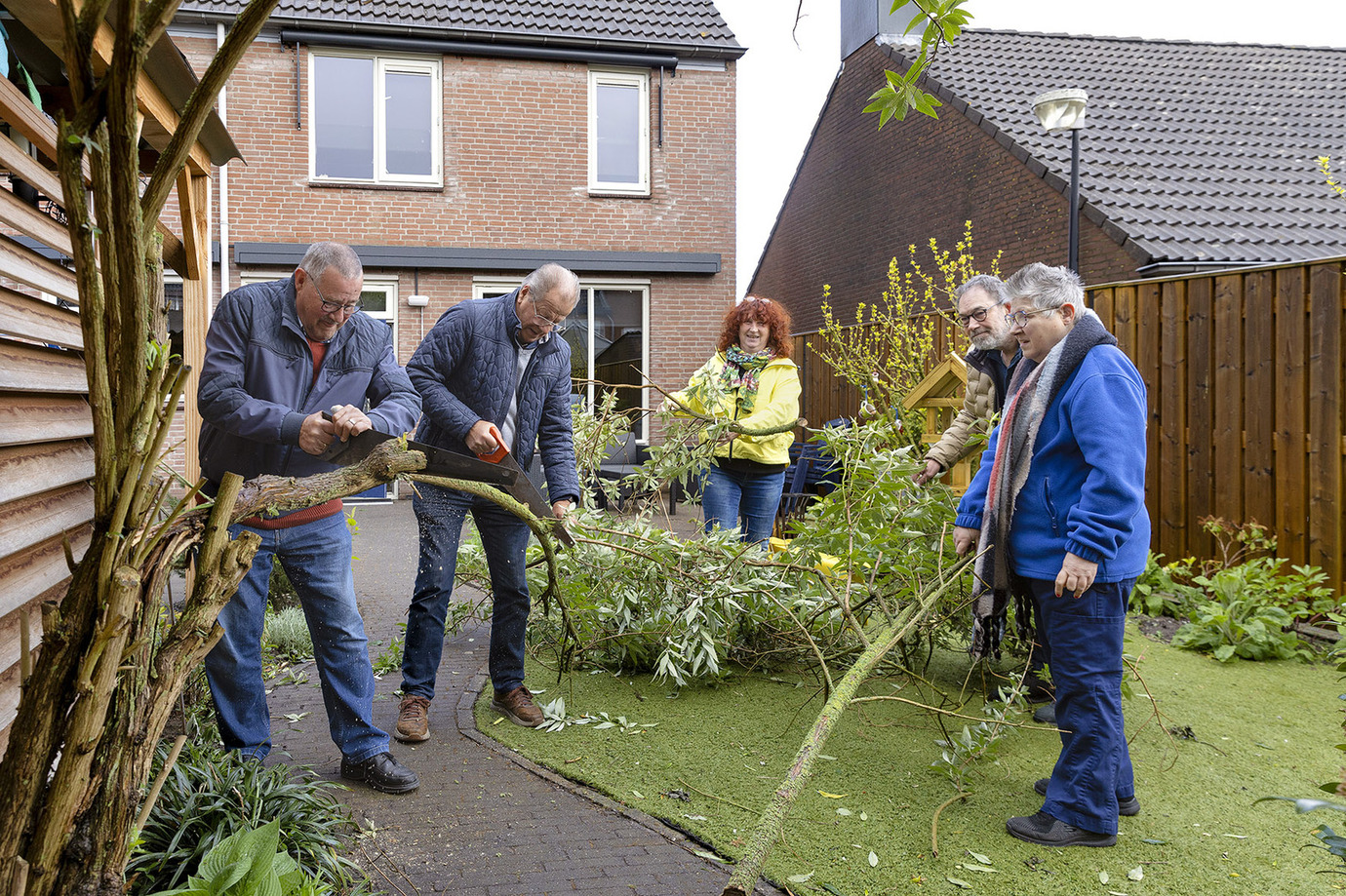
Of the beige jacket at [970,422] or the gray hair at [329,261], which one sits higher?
the gray hair at [329,261]

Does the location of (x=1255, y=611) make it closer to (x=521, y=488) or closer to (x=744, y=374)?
(x=744, y=374)

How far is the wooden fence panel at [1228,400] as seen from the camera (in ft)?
22.4

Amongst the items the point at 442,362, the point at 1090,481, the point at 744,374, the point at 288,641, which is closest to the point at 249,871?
the point at 442,362

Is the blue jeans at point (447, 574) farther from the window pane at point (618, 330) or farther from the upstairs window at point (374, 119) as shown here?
the upstairs window at point (374, 119)

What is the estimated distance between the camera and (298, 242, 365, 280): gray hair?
136 inches

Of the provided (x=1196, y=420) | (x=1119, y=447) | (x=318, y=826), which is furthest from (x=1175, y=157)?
(x=318, y=826)

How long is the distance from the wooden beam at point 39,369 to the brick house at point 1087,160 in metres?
12.2

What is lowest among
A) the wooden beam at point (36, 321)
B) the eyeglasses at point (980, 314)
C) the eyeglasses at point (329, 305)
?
the wooden beam at point (36, 321)

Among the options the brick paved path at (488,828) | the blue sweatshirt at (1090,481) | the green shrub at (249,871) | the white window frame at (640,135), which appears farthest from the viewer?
the white window frame at (640,135)

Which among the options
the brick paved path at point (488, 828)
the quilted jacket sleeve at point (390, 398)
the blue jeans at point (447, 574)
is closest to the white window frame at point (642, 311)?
the blue jeans at point (447, 574)

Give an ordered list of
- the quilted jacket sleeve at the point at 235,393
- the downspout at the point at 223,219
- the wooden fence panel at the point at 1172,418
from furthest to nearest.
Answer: the downspout at the point at 223,219
the wooden fence panel at the point at 1172,418
the quilted jacket sleeve at the point at 235,393

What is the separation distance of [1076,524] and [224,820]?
280 cm

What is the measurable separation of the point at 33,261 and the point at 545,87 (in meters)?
12.8

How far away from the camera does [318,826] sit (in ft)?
9.95
